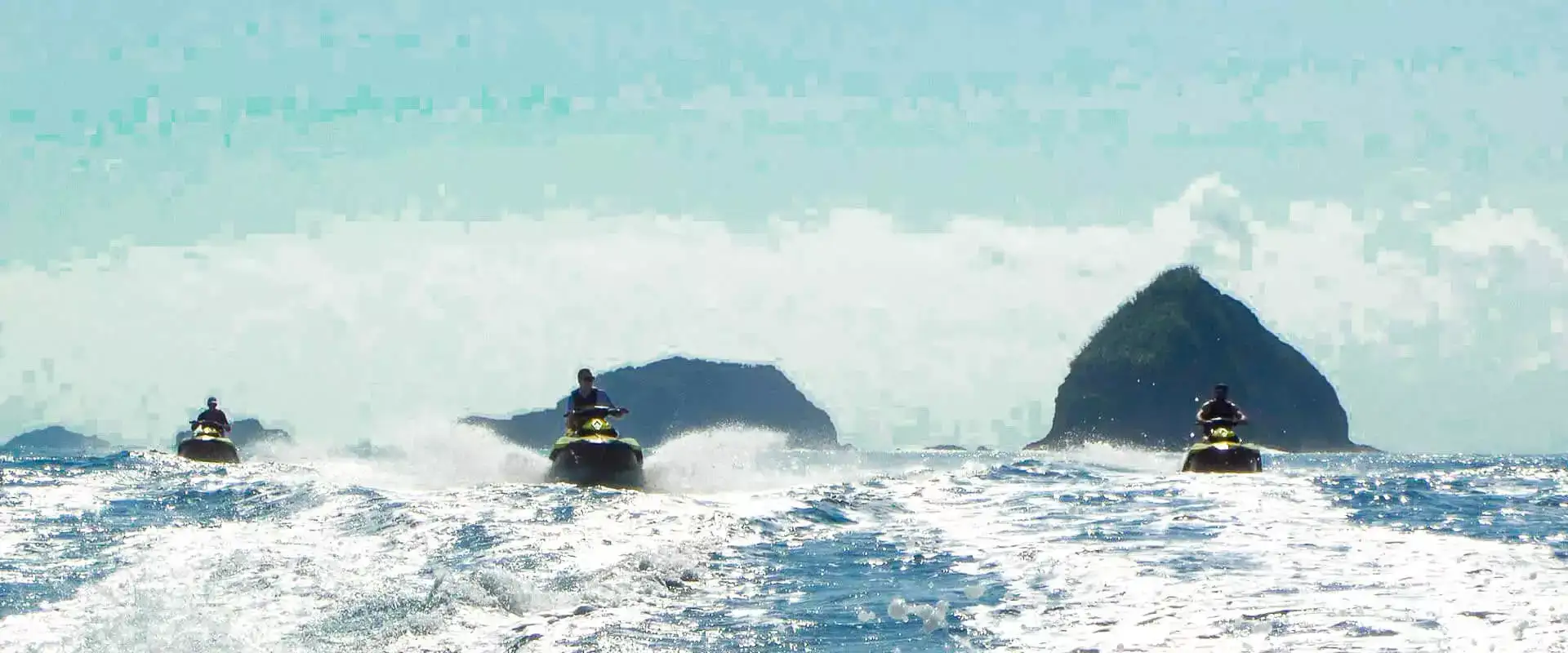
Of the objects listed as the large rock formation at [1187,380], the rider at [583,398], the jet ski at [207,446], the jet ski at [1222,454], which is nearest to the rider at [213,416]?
the jet ski at [207,446]

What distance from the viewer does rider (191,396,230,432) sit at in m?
43.0

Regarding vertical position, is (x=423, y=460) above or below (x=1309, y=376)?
below

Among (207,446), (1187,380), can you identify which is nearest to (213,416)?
(207,446)

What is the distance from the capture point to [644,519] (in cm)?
1777

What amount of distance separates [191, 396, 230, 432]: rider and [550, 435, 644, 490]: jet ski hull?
21.2 metres

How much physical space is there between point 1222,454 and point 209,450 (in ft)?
98.5

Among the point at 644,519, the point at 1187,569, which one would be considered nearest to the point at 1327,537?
the point at 1187,569

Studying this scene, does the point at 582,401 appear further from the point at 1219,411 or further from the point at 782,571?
the point at 1219,411

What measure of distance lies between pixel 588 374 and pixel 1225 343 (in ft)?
448

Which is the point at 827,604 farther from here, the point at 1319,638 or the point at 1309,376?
the point at 1309,376

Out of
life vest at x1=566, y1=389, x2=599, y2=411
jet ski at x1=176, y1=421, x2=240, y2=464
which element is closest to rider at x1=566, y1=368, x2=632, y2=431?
life vest at x1=566, y1=389, x2=599, y2=411

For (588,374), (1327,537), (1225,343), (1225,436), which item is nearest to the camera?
(1327,537)

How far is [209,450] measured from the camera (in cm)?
4156

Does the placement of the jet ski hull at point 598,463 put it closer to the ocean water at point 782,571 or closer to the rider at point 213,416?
the ocean water at point 782,571
